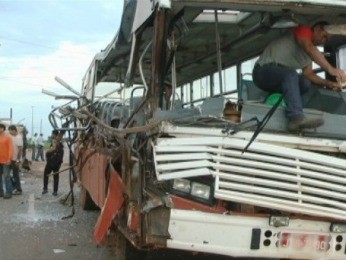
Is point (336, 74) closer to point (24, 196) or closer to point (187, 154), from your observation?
point (187, 154)

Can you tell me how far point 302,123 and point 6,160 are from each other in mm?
9581

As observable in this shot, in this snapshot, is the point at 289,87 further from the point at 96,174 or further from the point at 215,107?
the point at 96,174

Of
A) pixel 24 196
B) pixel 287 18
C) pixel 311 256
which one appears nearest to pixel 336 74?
pixel 287 18

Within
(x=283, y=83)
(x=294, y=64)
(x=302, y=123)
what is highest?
(x=294, y=64)

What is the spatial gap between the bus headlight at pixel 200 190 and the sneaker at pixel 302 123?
0.80m

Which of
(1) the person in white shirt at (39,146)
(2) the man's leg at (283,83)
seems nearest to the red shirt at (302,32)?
(2) the man's leg at (283,83)

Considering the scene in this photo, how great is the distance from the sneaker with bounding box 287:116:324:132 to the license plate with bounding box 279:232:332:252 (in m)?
0.79

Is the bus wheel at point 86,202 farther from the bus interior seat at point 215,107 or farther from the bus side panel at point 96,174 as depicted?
the bus interior seat at point 215,107

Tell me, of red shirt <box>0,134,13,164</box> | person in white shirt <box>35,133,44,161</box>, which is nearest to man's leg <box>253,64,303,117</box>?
red shirt <box>0,134,13,164</box>

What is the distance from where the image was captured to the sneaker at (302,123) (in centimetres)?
404

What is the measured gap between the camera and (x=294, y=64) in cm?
454

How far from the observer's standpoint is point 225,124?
3945 millimetres

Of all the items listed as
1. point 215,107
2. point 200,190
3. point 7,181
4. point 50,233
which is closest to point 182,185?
point 200,190

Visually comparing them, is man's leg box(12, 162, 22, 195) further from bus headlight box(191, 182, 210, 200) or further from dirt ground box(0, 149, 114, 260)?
bus headlight box(191, 182, 210, 200)
